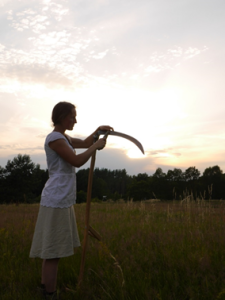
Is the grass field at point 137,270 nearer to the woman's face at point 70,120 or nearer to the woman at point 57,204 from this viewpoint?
the woman at point 57,204

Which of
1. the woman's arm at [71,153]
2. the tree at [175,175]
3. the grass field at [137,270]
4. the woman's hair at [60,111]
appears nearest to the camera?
the woman's arm at [71,153]

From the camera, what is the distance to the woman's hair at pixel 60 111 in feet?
9.22

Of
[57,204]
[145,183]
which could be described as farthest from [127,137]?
[145,183]

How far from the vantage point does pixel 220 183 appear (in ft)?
166

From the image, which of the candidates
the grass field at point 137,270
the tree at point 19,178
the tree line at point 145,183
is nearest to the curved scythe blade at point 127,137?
the grass field at point 137,270

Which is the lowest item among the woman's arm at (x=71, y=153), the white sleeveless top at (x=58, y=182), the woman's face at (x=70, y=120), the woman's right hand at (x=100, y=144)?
the white sleeveless top at (x=58, y=182)

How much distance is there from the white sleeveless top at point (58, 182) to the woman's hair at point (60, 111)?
178mm

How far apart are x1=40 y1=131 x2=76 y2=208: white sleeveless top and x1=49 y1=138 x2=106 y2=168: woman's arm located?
0.23 feet

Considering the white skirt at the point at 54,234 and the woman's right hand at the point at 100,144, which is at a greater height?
the woman's right hand at the point at 100,144

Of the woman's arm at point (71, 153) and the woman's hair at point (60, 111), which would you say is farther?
the woman's hair at point (60, 111)

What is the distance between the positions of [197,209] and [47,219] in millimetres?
5332

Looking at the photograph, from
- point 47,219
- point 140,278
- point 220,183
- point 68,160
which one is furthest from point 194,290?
point 220,183

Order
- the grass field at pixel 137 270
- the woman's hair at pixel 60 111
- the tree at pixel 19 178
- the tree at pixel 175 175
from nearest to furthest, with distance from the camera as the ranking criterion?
the grass field at pixel 137 270 → the woman's hair at pixel 60 111 → the tree at pixel 19 178 → the tree at pixel 175 175

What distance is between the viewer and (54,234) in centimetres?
265
